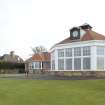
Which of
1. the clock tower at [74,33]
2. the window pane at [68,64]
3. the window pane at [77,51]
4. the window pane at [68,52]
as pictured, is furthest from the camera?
the clock tower at [74,33]

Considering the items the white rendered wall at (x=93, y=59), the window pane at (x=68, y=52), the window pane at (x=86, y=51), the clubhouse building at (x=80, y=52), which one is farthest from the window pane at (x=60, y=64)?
the white rendered wall at (x=93, y=59)

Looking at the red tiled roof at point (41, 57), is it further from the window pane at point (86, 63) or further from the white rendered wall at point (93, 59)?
the white rendered wall at point (93, 59)

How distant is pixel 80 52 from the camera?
4147 centimetres

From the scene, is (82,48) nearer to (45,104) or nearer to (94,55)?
(94,55)

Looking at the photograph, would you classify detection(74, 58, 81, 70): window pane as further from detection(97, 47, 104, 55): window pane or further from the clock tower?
the clock tower

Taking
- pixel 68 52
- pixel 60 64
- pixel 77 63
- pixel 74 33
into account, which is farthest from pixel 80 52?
pixel 74 33

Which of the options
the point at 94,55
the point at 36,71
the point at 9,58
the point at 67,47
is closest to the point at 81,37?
the point at 67,47

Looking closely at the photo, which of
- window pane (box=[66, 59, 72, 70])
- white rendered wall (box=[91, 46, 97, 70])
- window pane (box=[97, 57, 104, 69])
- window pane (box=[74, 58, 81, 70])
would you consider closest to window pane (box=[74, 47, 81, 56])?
window pane (box=[74, 58, 81, 70])

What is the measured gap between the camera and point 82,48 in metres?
41.4

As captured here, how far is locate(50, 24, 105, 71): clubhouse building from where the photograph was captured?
131 ft

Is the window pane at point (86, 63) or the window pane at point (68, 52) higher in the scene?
the window pane at point (68, 52)

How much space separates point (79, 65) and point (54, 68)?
22.2 ft

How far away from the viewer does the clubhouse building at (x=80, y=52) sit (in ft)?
131

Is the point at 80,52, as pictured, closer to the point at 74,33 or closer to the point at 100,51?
the point at 100,51
